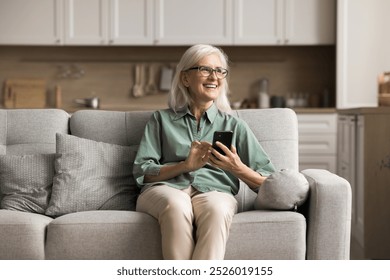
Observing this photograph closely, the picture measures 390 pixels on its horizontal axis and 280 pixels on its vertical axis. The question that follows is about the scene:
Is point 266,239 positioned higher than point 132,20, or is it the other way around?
point 132,20

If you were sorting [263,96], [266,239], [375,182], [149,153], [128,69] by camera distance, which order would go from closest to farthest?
[266,239], [149,153], [375,182], [263,96], [128,69]

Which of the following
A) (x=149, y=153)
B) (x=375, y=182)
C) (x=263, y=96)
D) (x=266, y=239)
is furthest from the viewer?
(x=263, y=96)

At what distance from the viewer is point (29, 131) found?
324 centimetres

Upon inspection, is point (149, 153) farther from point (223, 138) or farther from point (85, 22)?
point (85, 22)

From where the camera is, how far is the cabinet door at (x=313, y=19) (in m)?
6.03

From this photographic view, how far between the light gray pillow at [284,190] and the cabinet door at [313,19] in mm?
3545

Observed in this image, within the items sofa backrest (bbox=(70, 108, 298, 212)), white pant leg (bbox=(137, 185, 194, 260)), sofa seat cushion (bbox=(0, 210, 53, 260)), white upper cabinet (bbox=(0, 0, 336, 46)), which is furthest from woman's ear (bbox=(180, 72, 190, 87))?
white upper cabinet (bbox=(0, 0, 336, 46))

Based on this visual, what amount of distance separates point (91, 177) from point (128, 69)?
11.8ft

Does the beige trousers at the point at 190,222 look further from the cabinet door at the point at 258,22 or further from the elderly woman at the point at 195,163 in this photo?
the cabinet door at the point at 258,22

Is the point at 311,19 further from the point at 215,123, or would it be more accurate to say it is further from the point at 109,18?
the point at 215,123

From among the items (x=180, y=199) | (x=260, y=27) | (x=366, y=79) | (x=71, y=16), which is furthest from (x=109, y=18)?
(x=180, y=199)

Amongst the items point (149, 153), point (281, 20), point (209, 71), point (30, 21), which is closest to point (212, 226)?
point (149, 153)

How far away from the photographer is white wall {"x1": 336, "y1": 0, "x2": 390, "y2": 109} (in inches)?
231

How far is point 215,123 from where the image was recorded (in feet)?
9.89
